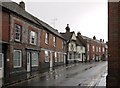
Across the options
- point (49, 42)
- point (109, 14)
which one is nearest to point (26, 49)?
point (49, 42)

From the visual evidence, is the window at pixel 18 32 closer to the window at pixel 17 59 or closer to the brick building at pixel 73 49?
the window at pixel 17 59

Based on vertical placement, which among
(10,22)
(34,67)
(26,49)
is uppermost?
(10,22)

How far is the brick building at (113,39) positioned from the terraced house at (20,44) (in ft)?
32.5

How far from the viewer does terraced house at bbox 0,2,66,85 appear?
24.2 metres

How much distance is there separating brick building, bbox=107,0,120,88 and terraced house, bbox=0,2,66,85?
32.5 feet

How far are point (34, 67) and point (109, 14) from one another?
1996cm

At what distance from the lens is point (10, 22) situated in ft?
82.9

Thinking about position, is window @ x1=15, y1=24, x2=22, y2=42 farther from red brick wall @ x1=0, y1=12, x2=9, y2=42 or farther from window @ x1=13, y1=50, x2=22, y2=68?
red brick wall @ x1=0, y1=12, x2=9, y2=42

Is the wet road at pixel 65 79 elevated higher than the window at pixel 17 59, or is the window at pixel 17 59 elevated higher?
the window at pixel 17 59

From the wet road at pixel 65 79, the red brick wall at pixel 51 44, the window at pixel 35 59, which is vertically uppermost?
the red brick wall at pixel 51 44


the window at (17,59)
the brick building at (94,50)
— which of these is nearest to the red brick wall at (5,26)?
the window at (17,59)

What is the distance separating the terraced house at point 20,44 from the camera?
79.5 ft

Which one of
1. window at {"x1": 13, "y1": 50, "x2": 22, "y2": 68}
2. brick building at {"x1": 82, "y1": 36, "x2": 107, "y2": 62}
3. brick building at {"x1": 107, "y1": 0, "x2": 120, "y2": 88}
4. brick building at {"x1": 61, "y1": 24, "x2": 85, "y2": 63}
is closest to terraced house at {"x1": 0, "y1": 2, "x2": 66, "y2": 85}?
window at {"x1": 13, "y1": 50, "x2": 22, "y2": 68}

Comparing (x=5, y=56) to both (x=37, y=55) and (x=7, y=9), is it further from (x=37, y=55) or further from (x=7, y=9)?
(x=37, y=55)
